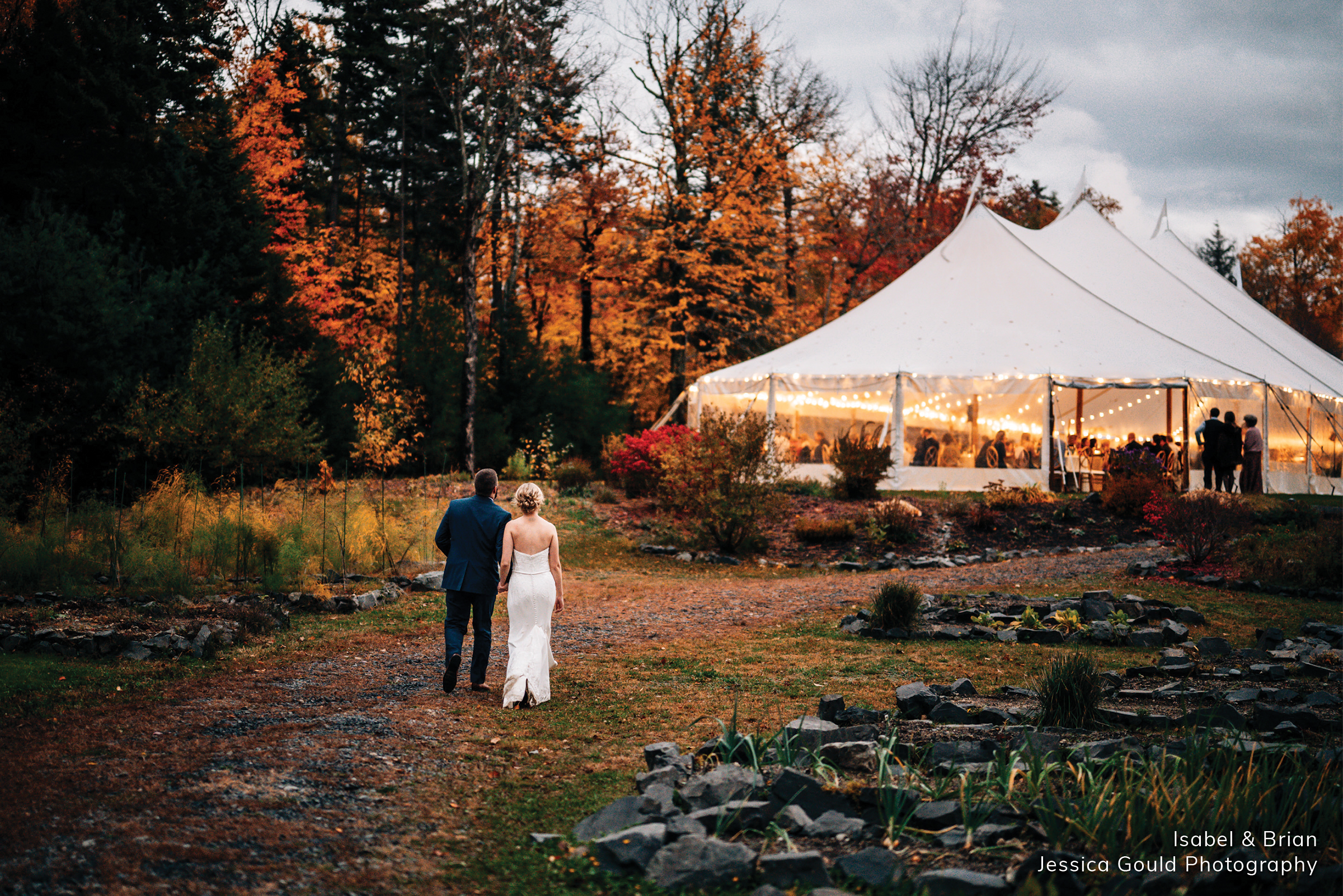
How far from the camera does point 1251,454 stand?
18.1 m

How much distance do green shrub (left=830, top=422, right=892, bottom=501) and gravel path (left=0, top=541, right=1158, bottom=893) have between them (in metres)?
10.3

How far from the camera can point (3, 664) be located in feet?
19.1

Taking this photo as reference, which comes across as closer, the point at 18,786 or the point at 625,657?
the point at 18,786

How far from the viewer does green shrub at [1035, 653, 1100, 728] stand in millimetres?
4785

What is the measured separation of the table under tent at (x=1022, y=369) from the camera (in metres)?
19.2

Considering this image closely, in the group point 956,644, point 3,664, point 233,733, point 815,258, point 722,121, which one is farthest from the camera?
point 815,258

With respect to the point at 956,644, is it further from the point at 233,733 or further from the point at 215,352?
the point at 215,352

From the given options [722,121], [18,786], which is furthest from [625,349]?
[18,786]

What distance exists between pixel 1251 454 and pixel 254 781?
19.7 meters

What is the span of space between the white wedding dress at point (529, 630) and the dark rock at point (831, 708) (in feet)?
5.93

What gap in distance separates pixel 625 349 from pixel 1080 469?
13.7 meters

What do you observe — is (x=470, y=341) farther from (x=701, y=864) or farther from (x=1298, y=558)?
(x=701, y=864)

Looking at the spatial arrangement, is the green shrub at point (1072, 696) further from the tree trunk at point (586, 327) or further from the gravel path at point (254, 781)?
the tree trunk at point (586, 327)

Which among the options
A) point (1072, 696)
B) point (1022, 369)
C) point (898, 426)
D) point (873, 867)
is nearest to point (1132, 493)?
point (1022, 369)
